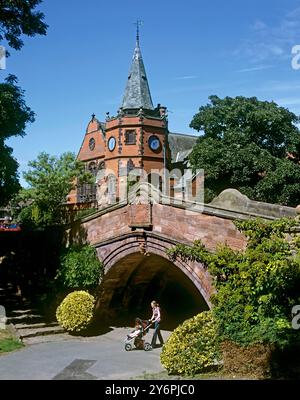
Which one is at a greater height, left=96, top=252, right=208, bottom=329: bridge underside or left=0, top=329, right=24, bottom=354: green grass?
left=96, top=252, right=208, bottom=329: bridge underside

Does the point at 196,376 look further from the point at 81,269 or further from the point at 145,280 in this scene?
the point at 145,280

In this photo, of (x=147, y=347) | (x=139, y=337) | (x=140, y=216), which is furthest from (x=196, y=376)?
(x=140, y=216)

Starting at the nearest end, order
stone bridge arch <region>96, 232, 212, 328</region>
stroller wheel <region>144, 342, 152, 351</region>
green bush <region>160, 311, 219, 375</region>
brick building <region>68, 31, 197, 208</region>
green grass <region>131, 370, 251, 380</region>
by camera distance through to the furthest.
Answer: green grass <region>131, 370, 251, 380</region> < green bush <region>160, 311, 219, 375</region> < stroller wheel <region>144, 342, 152, 351</region> < stone bridge arch <region>96, 232, 212, 328</region> < brick building <region>68, 31, 197, 208</region>

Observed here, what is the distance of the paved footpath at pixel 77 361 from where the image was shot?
11.2 m

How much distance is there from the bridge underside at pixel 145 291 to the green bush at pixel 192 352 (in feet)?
15.6

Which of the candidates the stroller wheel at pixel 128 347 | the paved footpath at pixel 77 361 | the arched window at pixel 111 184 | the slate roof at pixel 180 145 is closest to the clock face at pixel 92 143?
the arched window at pixel 111 184

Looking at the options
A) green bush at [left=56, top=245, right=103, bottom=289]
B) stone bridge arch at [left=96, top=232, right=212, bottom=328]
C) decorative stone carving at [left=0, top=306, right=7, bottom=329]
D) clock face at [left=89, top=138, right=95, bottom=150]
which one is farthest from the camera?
clock face at [left=89, top=138, right=95, bottom=150]

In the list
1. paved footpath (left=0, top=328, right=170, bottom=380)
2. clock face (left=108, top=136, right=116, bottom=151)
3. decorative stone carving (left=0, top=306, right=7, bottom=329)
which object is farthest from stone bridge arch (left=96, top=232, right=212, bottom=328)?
clock face (left=108, top=136, right=116, bottom=151)

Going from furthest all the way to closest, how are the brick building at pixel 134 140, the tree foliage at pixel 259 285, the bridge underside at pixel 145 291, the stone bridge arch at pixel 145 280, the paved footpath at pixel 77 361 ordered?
the brick building at pixel 134 140
the bridge underside at pixel 145 291
the stone bridge arch at pixel 145 280
the paved footpath at pixel 77 361
the tree foliage at pixel 259 285

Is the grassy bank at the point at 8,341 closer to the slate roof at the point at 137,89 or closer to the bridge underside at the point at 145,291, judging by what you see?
the bridge underside at the point at 145,291

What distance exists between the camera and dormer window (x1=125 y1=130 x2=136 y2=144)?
4612 centimetres

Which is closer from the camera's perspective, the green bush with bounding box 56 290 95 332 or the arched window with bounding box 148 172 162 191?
the green bush with bounding box 56 290 95 332

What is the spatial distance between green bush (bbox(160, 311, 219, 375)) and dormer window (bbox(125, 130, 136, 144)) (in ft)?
120

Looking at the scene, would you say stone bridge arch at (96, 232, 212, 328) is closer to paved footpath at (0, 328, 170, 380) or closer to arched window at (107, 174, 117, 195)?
paved footpath at (0, 328, 170, 380)
